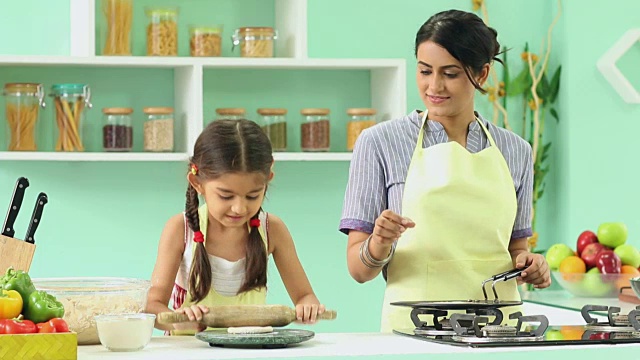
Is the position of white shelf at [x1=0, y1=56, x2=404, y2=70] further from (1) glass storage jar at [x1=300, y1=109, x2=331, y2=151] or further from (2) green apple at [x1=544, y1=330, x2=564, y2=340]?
(2) green apple at [x1=544, y1=330, x2=564, y2=340]

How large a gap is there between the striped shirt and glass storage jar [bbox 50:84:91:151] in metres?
1.21

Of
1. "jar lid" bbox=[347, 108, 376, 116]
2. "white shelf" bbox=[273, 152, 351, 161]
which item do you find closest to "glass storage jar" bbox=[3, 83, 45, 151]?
"white shelf" bbox=[273, 152, 351, 161]

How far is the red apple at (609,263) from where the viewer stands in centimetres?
300

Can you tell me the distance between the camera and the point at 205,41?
3301 millimetres

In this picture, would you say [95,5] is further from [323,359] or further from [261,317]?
[323,359]

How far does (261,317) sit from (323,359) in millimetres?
294

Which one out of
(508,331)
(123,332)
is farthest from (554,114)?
(123,332)

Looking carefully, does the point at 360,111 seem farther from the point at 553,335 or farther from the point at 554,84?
the point at 553,335

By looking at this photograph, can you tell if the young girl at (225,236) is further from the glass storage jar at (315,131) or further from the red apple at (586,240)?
the red apple at (586,240)

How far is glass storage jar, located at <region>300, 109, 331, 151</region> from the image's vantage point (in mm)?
3352

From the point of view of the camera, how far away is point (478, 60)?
2205 mm

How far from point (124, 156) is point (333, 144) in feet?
2.36

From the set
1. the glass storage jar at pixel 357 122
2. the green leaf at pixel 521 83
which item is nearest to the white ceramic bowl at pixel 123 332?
the glass storage jar at pixel 357 122

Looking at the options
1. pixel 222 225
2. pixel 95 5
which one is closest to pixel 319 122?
pixel 95 5
